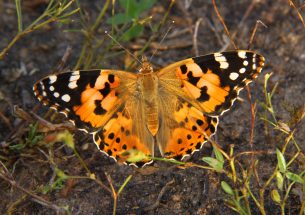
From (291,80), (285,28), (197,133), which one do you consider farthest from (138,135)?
(285,28)

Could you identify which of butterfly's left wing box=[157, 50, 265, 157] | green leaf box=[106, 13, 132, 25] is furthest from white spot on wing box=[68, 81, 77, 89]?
green leaf box=[106, 13, 132, 25]

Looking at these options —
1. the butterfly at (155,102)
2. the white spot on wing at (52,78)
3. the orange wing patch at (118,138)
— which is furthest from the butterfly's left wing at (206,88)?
the white spot on wing at (52,78)

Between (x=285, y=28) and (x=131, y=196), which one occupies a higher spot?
(x=285, y=28)

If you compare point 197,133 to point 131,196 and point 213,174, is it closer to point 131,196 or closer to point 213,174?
point 213,174

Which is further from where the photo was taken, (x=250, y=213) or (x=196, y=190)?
(x=196, y=190)

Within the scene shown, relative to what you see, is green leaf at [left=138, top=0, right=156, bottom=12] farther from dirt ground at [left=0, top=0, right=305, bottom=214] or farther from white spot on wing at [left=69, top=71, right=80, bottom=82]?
white spot on wing at [left=69, top=71, right=80, bottom=82]

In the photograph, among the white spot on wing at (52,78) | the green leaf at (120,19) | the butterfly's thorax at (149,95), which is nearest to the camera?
the white spot on wing at (52,78)

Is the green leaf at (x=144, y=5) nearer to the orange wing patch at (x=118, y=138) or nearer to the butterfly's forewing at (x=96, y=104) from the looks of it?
the butterfly's forewing at (x=96, y=104)
